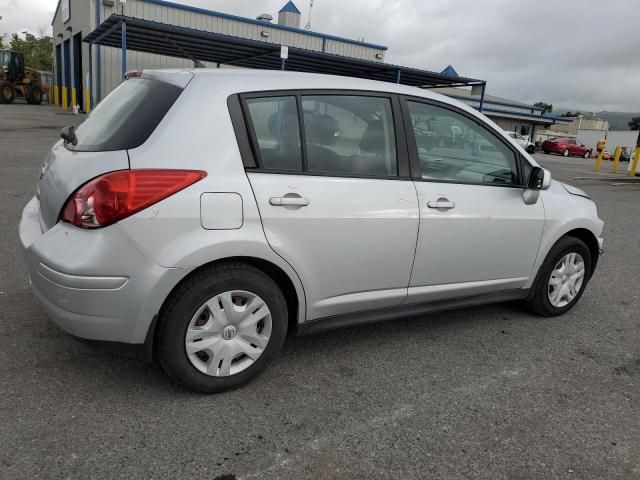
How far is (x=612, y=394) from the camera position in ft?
10.1

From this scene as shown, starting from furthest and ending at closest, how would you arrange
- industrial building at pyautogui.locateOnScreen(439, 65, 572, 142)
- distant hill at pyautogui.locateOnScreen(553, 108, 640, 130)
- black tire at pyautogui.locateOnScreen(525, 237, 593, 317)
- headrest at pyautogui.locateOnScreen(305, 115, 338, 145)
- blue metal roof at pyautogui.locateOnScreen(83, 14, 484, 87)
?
distant hill at pyautogui.locateOnScreen(553, 108, 640, 130), industrial building at pyautogui.locateOnScreen(439, 65, 572, 142), blue metal roof at pyautogui.locateOnScreen(83, 14, 484, 87), black tire at pyautogui.locateOnScreen(525, 237, 593, 317), headrest at pyautogui.locateOnScreen(305, 115, 338, 145)

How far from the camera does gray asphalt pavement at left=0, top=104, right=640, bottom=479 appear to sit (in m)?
2.28

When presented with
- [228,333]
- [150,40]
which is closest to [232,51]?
[150,40]

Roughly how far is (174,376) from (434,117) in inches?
86.0

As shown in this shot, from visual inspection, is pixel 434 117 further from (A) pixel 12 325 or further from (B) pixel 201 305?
(A) pixel 12 325

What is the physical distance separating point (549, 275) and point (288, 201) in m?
2.37

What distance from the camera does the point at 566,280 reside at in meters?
4.17

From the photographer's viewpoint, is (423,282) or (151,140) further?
(423,282)

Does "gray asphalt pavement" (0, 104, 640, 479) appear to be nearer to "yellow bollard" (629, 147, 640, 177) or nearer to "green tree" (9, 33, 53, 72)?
"yellow bollard" (629, 147, 640, 177)

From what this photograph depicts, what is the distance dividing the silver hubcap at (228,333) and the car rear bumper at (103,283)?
24 cm

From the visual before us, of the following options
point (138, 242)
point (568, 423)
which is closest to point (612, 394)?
point (568, 423)

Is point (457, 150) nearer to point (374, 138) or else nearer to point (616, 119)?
point (374, 138)

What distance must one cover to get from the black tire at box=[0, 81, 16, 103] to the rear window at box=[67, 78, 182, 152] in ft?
106

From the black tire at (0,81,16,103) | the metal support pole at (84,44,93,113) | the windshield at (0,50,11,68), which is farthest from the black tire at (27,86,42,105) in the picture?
the metal support pole at (84,44,93,113)
